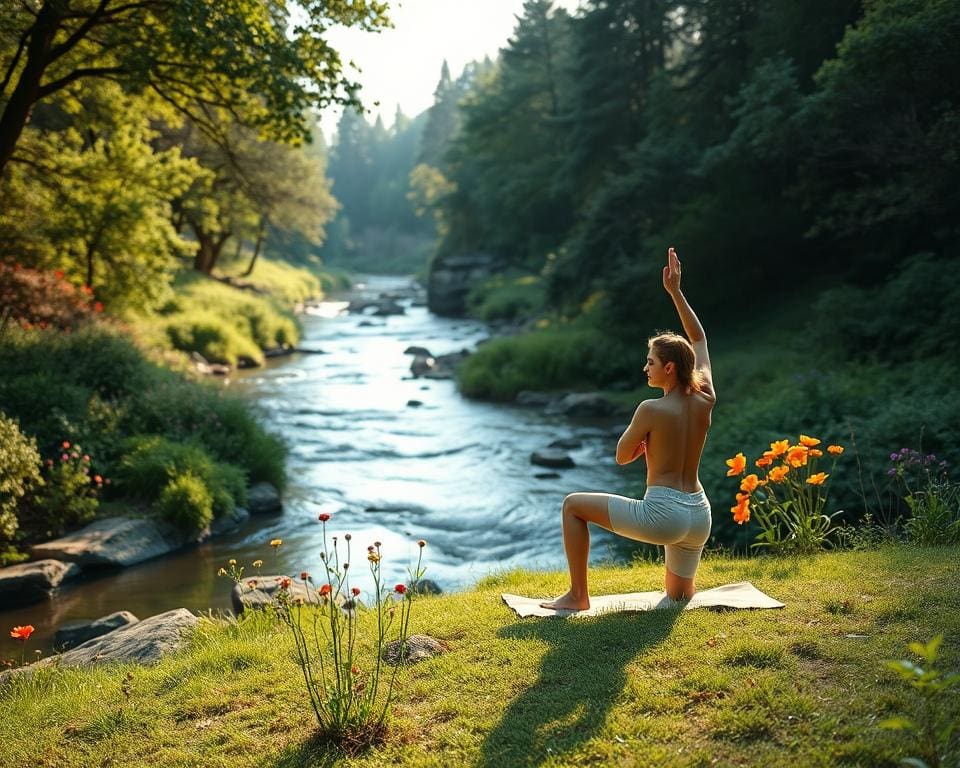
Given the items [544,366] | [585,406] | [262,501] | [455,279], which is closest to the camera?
[262,501]

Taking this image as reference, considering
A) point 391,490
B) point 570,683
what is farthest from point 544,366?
point 570,683

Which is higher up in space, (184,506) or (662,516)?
(662,516)

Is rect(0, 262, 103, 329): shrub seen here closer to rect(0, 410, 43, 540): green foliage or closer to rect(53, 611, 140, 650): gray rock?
rect(0, 410, 43, 540): green foliage

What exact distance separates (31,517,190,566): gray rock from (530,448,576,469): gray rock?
6963 millimetres

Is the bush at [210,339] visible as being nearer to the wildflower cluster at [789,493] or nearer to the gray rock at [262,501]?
the gray rock at [262,501]

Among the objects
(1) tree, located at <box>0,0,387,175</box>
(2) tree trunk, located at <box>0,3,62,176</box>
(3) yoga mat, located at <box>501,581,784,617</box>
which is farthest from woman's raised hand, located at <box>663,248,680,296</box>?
(2) tree trunk, located at <box>0,3,62,176</box>

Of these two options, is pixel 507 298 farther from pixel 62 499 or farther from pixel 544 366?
pixel 62 499

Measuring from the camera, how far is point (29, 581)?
32.6 ft

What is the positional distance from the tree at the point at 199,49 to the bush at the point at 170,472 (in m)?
4.75

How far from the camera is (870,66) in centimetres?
1545

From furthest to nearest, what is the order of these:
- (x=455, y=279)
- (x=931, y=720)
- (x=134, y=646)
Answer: (x=455, y=279)
(x=134, y=646)
(x=931, y=720)

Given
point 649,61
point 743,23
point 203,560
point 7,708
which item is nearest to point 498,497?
point 203,560

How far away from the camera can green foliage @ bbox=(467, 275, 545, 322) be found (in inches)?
1529

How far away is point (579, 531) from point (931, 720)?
8.12 ft
